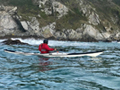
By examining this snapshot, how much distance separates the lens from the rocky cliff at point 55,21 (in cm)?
6488

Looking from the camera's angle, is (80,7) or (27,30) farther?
(80,7)

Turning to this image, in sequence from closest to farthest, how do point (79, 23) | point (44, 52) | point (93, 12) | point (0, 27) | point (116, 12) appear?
point (44, 52), point (0, 27), point (79, 23), point (93, 12), point (116, 12)

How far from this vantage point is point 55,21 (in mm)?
74438

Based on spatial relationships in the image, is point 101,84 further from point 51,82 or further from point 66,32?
point 66,32

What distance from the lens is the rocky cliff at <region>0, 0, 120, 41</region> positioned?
6488 cm

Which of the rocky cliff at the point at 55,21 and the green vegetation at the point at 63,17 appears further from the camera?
the green vegetation at the point at 63,17

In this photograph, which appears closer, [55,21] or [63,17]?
[55,21]

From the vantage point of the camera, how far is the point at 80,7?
8575 cm

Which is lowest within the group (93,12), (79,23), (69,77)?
(69,77)

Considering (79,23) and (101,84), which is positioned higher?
(79,23)

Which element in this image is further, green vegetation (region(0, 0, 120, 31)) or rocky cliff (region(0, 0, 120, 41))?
green vegetation (region(0, 0, 120, 31))

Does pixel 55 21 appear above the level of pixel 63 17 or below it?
below

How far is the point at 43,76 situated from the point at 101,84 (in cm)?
281

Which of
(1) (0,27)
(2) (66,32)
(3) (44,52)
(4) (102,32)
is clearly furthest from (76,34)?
(3) (44,52)
